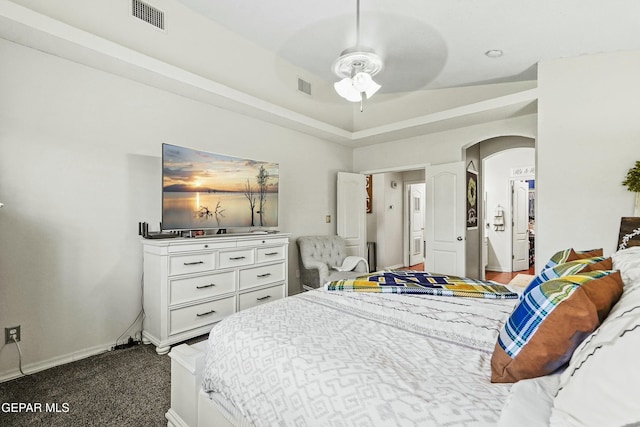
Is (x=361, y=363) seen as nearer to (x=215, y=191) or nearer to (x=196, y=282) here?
(x=196, y=282)

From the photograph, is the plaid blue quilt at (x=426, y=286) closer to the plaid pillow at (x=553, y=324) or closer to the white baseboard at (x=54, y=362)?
the plaid pillow at (x=553, y=324)

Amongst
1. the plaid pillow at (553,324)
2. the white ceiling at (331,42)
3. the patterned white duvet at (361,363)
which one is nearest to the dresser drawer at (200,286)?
the patterned white duvet at (361,363)

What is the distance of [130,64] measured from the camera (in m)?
2.61

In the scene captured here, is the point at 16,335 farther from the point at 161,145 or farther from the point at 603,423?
the point at 603,423

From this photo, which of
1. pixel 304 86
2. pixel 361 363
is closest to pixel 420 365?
pixel 361 363

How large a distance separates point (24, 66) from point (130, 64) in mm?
721

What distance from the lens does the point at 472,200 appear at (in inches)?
214

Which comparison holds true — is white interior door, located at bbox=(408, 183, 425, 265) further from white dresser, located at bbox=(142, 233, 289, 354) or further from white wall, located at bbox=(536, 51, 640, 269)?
white dresser, located at bbox=(142, 233, 289, 354)

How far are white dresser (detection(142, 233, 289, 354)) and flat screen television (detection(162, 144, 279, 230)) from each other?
Answer: 28 centimetres

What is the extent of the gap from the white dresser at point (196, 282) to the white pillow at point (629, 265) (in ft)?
9.31

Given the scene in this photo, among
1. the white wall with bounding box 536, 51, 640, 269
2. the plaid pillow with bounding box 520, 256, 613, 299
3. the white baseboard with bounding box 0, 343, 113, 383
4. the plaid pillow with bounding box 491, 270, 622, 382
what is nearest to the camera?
the plaid pillow with bounding box 491, 270, 622, 382

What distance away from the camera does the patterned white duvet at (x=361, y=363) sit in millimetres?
877

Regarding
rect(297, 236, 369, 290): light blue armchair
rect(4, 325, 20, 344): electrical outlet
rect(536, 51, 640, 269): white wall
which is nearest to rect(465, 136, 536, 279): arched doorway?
rect(536, 51, 640, 269): white wall
